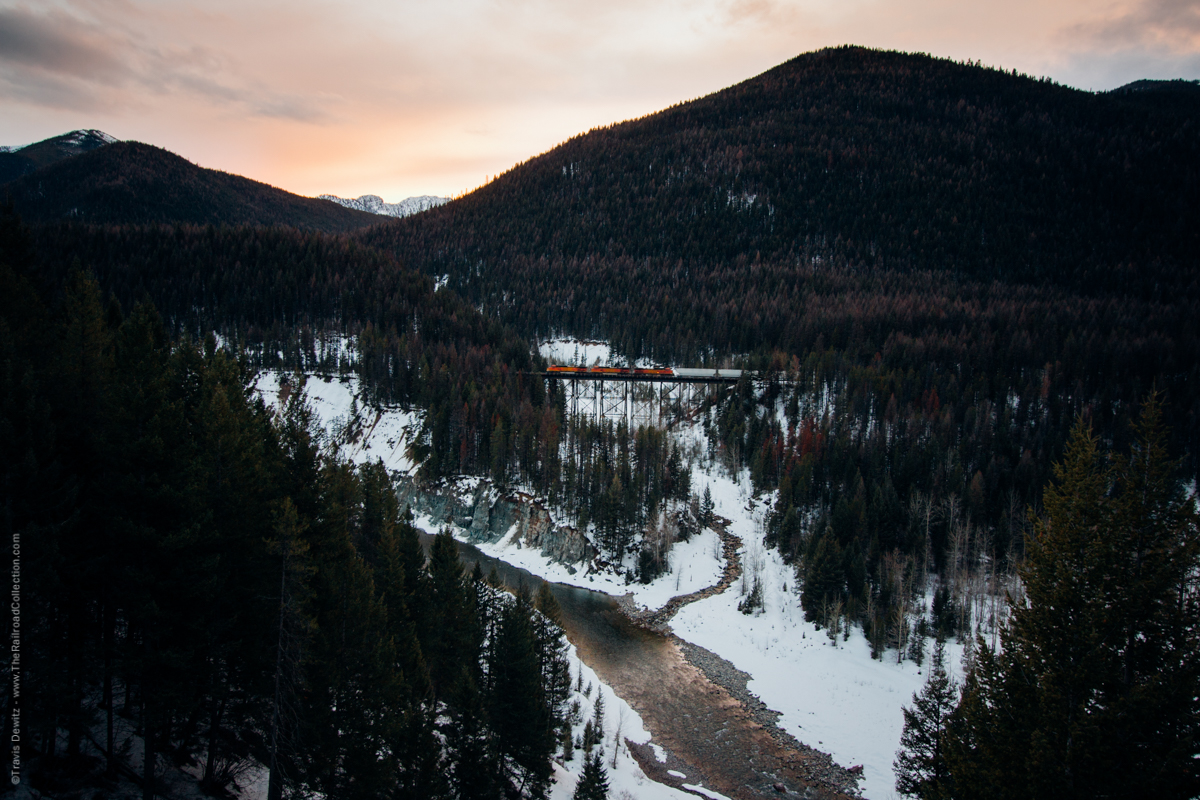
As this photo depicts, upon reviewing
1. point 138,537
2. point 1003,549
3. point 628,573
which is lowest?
point 628,573

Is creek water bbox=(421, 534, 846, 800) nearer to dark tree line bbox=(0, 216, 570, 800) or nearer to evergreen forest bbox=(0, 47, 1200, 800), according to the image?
evergreen forest bbox=(0, 47, 1200, 800)

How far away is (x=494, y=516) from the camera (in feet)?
254

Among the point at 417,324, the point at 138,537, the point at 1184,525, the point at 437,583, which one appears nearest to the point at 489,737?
the point at 437,583

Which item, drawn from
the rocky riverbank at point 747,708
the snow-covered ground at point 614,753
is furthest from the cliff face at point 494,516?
the snow-covered ground at point 614,753

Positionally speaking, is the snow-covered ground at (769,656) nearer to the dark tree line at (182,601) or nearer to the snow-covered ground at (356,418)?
the dark tree line at (182,601)

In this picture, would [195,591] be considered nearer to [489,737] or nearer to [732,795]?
[489,737]

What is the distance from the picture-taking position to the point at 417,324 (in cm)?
13850

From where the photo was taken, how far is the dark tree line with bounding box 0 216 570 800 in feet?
51.2

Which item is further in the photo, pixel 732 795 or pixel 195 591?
pixel 732 795

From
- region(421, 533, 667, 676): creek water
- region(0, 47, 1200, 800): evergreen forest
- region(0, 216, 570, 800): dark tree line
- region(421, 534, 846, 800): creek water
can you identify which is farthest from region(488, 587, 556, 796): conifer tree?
region(421, 533, 667, 676): creek water

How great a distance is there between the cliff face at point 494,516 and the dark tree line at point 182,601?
44383 millimetres

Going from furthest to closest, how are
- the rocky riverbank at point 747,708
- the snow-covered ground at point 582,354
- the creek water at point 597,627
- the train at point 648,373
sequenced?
the snow-covered ground at point 582,354, the train at point 648,373, the creek water at point 597,627, the rocky riverbank at point 747,708

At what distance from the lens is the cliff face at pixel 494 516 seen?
70.1 metres

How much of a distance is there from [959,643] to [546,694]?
3795 cm
